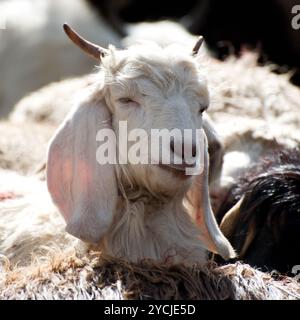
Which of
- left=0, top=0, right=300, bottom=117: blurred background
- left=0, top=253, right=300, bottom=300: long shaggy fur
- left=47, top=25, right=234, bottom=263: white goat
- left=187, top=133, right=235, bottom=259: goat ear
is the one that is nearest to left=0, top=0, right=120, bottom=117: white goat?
left=0, top=0, right=300, bottom=117: blurred background

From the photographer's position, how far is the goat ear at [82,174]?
182 inches

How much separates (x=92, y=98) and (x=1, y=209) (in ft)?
2.95

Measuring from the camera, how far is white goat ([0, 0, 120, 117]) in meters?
10.7

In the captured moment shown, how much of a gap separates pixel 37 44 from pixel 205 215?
6494mm

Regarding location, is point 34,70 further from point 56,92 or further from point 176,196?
point 176,196

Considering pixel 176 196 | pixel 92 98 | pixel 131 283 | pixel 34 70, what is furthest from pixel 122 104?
pixel 34 70

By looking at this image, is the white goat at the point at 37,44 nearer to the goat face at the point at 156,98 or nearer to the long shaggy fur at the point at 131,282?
the goat face at the point at 156,98

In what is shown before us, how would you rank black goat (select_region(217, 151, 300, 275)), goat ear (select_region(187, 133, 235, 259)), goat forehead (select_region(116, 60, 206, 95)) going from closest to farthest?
goat forehead (select_region(116, 60, 206, 95)) < goat ear (select_region(187, 133, 235, 259)) < black goat (select_region(217, 151, 300, 275))

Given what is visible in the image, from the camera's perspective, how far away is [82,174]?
15.4 ft

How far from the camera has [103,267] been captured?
14.0ft

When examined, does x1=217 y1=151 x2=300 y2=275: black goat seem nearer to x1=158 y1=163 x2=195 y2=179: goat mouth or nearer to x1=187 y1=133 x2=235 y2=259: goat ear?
x1=187 y1=133 x2=235 y2=259: goat ear

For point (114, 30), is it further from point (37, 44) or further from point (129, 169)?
point (129, 169)
